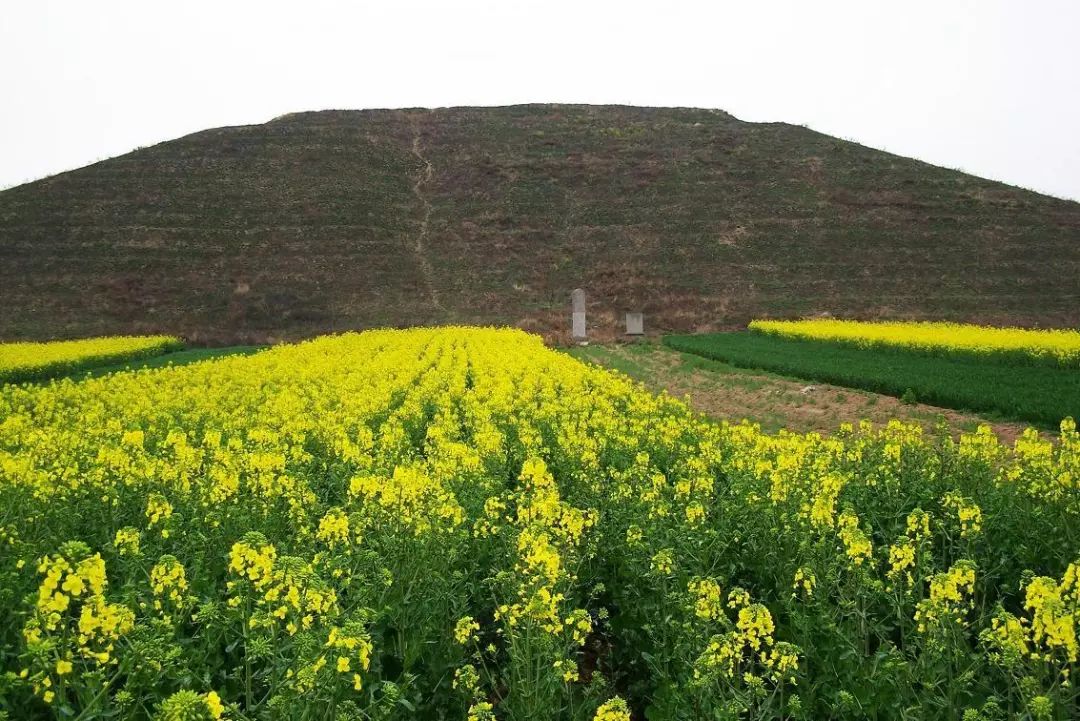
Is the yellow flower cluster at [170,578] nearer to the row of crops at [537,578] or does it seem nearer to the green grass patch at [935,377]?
the row of crops at [537,578]

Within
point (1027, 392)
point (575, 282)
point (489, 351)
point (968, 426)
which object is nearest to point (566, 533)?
point (968, 426)

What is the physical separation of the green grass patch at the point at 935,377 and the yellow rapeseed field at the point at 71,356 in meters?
27.5

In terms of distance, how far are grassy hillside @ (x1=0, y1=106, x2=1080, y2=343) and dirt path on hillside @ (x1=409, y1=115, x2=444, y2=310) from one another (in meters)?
0.25

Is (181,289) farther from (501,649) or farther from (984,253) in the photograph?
(984,253)

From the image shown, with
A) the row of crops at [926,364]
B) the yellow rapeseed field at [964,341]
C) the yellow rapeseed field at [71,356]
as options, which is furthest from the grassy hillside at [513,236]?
the row of crops at [926,364]

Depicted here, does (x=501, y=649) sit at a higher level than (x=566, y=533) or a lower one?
lower

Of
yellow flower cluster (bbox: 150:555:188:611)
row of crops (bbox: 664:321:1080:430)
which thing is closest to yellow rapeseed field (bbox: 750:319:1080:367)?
row of crops (bbox: 664:321:1080:430)

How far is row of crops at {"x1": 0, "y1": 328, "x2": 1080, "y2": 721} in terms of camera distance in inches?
149

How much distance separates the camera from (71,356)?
32375 mm

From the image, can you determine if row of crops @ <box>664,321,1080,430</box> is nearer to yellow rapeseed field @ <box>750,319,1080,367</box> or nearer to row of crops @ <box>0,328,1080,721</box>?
yellow rapeseed field @ <box>750,319,1080,367</box>

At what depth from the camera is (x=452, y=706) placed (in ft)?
17.0

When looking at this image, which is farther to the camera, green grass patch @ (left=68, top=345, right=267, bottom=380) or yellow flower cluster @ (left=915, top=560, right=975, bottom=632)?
green grass patch @ (left=68, top=345, right=267, bottom=380)

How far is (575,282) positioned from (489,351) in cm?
3571

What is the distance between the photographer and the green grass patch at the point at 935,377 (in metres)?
16.8
